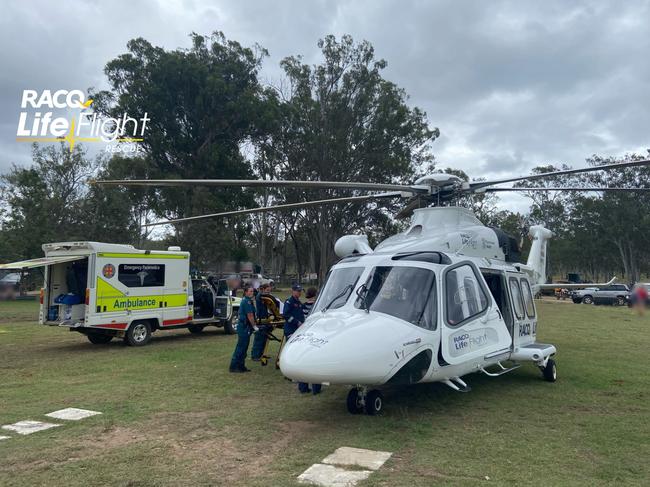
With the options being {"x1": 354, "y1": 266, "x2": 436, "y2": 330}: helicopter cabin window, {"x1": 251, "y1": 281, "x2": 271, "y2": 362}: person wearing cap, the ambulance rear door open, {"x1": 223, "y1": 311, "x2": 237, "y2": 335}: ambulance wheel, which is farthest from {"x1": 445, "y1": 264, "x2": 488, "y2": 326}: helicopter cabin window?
{"x1": 223, "y1": 311, "x2": 237, "y2": 335}: ambulance wheel

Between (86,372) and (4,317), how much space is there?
12339 mm

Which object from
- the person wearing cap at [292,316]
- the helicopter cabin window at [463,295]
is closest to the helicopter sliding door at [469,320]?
the helicopter cabin window at [463,295]

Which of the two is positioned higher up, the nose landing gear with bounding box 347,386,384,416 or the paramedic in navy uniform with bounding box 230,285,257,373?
the paramedic in navy uniform with bounding box 230,285,257,373

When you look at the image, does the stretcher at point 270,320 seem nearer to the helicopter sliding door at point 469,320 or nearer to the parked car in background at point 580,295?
the helicopter sliding door at point 469,320

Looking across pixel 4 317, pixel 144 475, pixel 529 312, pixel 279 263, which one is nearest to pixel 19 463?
pixel 144 475

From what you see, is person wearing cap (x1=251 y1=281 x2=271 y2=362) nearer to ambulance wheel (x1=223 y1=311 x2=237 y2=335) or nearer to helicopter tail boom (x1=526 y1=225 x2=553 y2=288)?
ambulance wheel (x1=223 y1=311 x2=237 y2=335)

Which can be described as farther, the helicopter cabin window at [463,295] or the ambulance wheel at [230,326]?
the ambulance wheel at [230,326]

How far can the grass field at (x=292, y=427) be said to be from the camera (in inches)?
169

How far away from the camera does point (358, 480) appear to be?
4094mm

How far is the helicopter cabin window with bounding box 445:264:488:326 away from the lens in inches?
247

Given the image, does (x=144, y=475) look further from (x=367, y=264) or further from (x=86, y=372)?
(x=86, y=372)

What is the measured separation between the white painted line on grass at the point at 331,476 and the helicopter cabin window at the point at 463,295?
8.04 ft

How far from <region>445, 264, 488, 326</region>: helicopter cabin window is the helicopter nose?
3.75 feet

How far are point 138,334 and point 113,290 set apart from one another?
1.36m
